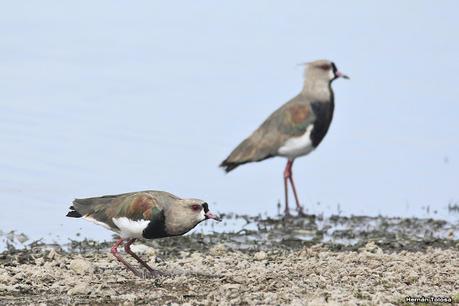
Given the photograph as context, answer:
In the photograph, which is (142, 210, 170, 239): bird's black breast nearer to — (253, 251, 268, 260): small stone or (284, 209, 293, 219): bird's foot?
(253, 251, 268, 260): small stone

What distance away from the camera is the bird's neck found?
17547mm

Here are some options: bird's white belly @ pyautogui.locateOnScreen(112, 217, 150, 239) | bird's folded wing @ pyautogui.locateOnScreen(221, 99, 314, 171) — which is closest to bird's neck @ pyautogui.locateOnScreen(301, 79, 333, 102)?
bird's folded wing @ pyautogui.locateOnScreen(221, 99, 314, 171)

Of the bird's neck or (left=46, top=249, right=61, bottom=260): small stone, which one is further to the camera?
the bird's neck

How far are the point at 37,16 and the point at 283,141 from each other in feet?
35.3

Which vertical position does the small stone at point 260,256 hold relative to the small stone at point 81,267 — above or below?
below

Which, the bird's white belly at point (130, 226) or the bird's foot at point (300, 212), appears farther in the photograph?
the bird's foot at point (300, 212)

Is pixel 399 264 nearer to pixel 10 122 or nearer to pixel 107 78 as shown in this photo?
pixel 10 122

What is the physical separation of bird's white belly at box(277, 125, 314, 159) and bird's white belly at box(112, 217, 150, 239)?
5.69 metres

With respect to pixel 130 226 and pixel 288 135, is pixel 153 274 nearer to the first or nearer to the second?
pixel 130 226

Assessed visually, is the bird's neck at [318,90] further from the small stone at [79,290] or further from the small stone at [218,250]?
the small stone at [79,290]

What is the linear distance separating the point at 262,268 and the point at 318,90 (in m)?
5.98

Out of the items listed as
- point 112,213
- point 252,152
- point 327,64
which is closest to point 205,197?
point 252,152

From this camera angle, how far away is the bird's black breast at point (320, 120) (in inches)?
680

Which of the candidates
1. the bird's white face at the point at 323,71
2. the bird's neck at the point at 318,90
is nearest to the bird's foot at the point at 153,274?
the bird's neck at the point at 318,90
